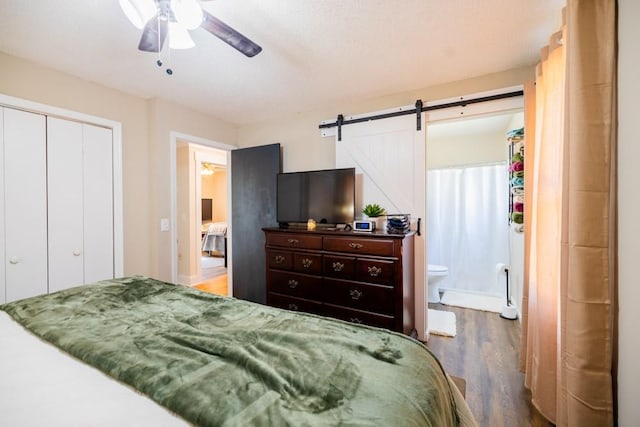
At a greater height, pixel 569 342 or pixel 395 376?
pixel 395 376

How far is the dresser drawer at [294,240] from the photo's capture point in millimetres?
2553

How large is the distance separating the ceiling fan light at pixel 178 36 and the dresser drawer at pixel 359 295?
1.99 metres

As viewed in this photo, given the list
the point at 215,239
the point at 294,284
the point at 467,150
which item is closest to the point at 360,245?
the point at 294,284

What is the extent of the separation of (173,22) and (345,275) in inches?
80.7

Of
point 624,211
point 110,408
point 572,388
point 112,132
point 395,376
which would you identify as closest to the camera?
point 110,408

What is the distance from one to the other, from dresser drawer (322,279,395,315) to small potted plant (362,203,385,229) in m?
0.70

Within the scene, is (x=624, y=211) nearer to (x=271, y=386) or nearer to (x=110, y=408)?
(x=271, y=386)

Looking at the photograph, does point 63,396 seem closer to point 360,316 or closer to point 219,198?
point 360,316

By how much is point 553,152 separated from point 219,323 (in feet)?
6.56

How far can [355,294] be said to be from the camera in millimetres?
2352

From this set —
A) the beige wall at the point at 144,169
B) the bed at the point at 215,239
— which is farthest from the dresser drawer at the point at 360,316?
the bed at the point at 215,239

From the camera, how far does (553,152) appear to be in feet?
5.23

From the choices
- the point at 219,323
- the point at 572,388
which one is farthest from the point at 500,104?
the point at 219,323

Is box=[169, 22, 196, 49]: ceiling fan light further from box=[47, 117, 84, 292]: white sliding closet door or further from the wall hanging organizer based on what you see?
the wall hanging organizer
